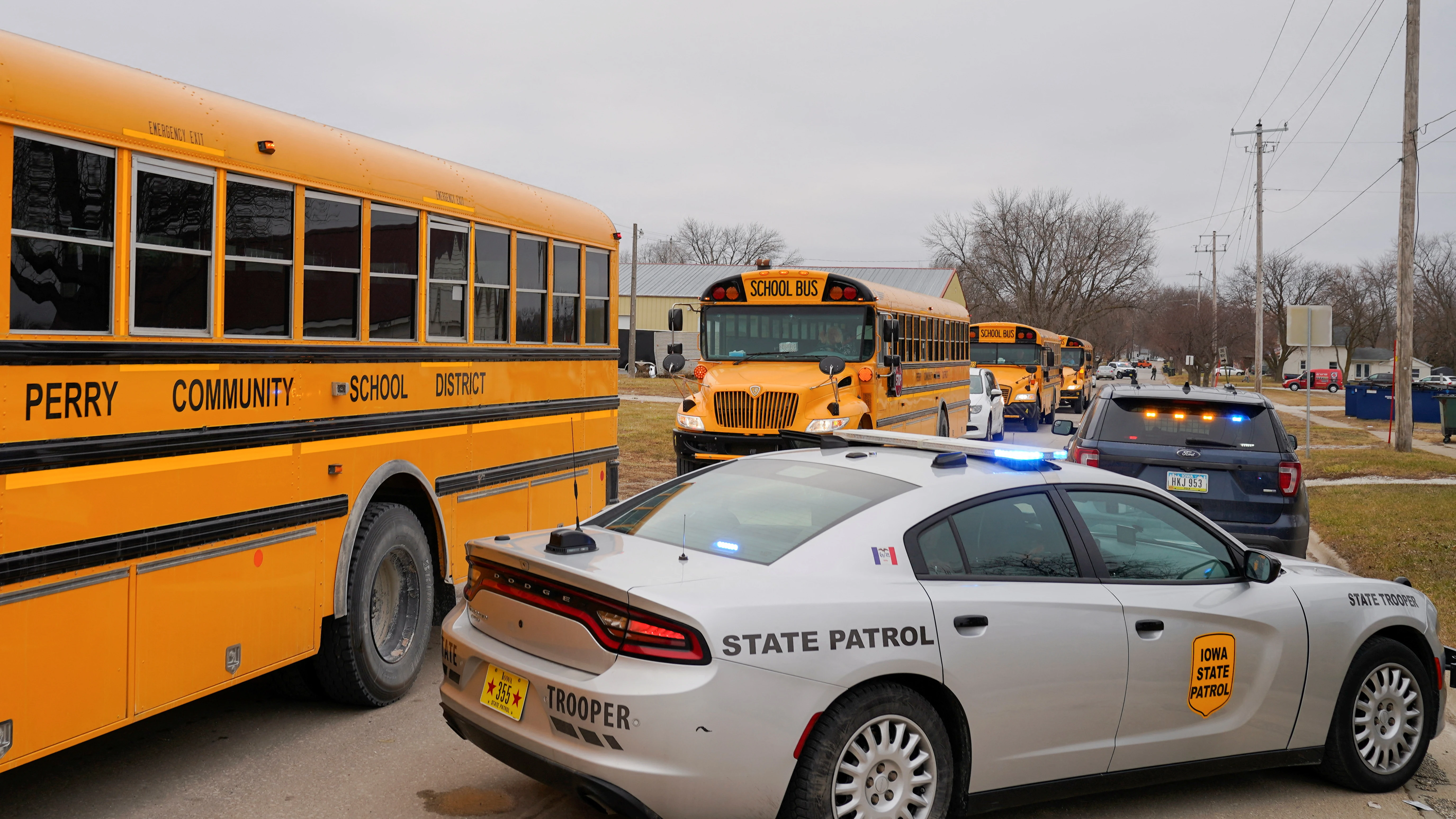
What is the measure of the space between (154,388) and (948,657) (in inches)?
125

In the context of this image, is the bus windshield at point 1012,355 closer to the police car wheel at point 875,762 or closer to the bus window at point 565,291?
the bus window at point 565,291

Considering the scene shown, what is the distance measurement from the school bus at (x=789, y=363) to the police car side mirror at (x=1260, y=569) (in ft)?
26.1

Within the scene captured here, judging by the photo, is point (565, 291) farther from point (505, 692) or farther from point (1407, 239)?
point (1407, 239)

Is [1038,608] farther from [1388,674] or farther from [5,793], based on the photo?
[5,793]

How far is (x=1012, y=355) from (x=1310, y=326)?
43.9ft

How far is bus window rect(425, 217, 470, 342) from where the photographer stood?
20.9ft

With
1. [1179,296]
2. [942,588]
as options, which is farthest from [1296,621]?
[1179,296]

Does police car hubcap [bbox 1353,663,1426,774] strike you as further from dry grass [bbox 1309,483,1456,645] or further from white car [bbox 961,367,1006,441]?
white car [bbox 961,367,1006,441]

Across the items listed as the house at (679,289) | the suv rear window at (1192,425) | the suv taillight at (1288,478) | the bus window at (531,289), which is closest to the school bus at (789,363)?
the suv rear window at (1192,425)

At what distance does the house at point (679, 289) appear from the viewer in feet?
197

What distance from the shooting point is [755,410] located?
530 inches

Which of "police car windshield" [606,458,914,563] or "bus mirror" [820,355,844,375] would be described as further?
"bus mirror" [820,355,844,375]

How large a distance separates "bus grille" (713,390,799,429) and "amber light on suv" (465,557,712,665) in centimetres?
935

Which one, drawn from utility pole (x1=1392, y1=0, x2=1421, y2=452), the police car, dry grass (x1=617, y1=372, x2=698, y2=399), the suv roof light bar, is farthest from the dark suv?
dry grass (x1=617, y1=372, x2=698, y2=399)
